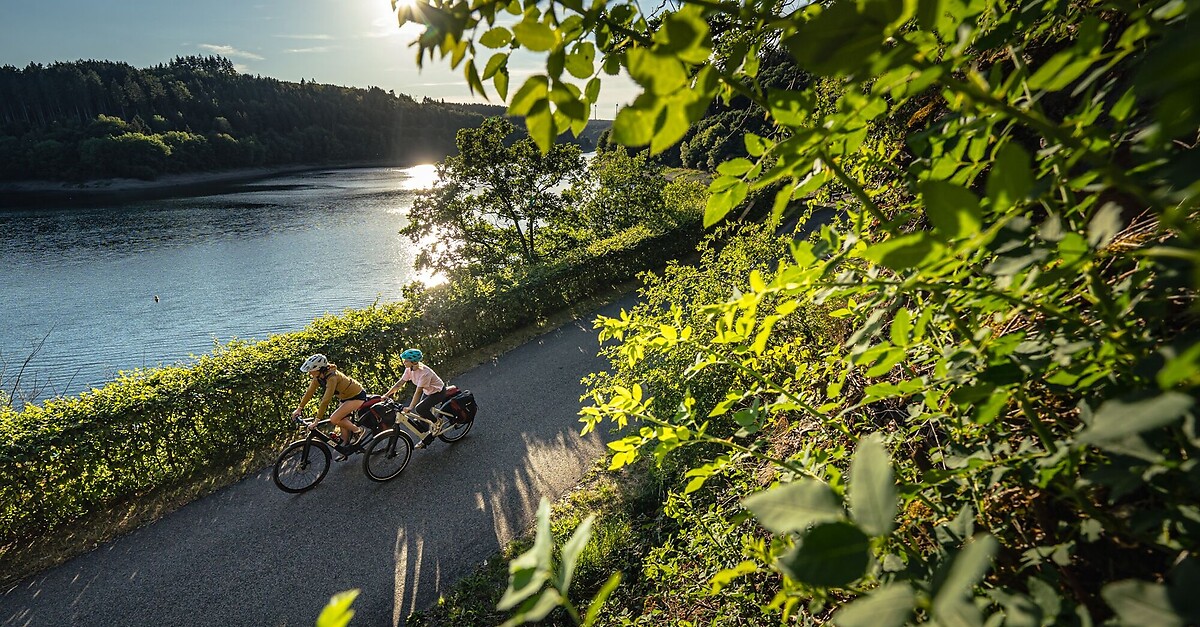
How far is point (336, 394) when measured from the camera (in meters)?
7.40

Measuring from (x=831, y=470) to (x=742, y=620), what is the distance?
6.31 feet

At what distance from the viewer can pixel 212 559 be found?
233 inches

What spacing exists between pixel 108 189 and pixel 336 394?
81.0 metres

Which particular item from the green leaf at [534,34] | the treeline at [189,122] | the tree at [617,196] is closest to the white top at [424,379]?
the green leaf at [534,34]

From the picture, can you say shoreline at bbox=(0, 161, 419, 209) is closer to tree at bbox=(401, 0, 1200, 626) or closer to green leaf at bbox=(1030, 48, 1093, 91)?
tree at bbox=(401, 0, 1200, 626)

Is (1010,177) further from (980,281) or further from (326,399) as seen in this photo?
(326,399)

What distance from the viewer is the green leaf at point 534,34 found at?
723 mm

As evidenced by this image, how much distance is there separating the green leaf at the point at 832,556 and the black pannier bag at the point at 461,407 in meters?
7.74

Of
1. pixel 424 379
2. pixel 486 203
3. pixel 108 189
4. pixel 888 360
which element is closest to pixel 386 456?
pixel 424 379

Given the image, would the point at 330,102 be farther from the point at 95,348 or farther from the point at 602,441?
the point at 602,441

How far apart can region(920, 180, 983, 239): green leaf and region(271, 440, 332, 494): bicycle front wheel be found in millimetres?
7696

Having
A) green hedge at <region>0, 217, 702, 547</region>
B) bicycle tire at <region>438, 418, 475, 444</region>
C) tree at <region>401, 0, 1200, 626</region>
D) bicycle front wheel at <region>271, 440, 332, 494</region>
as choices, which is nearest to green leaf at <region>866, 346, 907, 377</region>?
tree at <region>401, 0, 1200, 626</region>

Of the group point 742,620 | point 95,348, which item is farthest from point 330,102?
point 742,620

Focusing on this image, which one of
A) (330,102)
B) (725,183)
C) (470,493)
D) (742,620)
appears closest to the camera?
(725,183)
